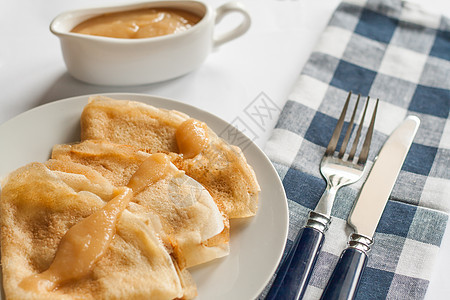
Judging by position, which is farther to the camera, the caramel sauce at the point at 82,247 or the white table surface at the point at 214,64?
the white table surface at the point at 214,64

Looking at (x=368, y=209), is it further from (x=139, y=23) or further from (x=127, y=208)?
(x=139, y=23)

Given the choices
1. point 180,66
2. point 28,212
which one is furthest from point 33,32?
point 28,212

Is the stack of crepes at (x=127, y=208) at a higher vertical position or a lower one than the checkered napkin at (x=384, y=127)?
lower

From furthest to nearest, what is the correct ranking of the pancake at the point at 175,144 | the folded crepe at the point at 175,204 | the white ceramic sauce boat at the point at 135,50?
the white ceramic sauce boat at the point at 135,50, the pancake at the point at 175,144, the folded crepe at the point at 175,204

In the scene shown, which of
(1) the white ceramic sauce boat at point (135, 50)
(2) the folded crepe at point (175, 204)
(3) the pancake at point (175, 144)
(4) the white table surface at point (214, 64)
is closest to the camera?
(2) the folded crepe at point (175, 204)

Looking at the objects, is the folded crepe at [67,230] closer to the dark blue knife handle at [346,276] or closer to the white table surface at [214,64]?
the dark blue knife handle at [346,276]

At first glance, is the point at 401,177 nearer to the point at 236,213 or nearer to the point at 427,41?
the point at 236,213

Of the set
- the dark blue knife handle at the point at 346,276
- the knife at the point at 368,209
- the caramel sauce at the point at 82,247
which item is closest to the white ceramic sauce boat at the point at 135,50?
the caramel sauce at the point at 82,247

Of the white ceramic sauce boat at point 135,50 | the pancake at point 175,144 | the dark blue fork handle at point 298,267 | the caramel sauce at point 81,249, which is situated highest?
the white ceramic sauce boat at point 135,50
